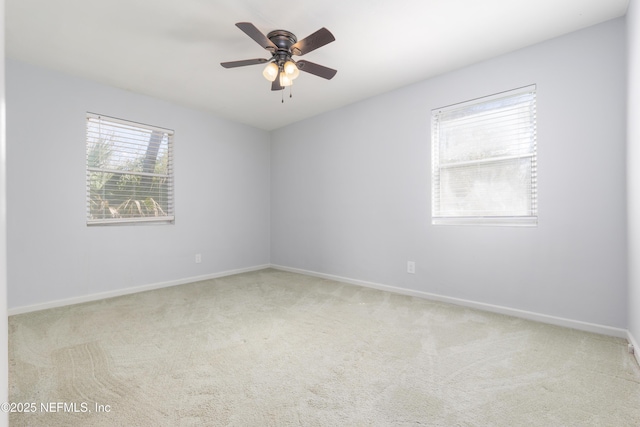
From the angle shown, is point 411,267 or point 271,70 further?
point 411,267

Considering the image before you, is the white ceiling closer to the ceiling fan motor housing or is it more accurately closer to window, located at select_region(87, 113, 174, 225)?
the ceiling fan motor housing

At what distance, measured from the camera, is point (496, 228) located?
2.77m

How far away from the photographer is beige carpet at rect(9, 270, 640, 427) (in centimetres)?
139

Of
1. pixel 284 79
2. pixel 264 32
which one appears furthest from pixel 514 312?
pixel 264 32

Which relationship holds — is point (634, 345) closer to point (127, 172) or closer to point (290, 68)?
point (290, 68)

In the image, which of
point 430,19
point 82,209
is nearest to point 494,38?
point 430,19

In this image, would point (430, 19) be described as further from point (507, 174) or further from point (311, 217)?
point (311, 217)

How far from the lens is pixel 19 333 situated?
92.0 inches

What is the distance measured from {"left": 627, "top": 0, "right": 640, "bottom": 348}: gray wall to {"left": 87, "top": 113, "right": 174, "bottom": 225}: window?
4.53 meters

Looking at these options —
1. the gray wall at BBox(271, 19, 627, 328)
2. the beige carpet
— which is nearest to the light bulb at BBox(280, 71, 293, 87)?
the gray wall at BBox(271, 19, 627, 328)

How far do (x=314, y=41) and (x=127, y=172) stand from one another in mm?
2842

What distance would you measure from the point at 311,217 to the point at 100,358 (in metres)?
3.03

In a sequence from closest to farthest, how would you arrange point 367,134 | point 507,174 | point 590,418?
point 590,418
point 507,174
point 367,134

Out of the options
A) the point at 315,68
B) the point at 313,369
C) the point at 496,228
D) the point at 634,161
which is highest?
the point at 315,68
